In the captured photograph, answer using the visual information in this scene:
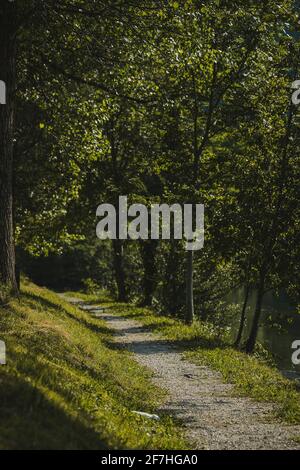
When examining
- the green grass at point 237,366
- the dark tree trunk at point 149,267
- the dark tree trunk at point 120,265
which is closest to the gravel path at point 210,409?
the green grass at point 237,366

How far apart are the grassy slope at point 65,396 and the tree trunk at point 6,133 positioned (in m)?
1.30

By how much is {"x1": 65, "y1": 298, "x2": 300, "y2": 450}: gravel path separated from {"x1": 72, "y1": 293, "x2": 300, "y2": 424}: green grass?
0.35m

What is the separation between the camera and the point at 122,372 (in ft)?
56.8

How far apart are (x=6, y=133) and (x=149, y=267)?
26.2 m

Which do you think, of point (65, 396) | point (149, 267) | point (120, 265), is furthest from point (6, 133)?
point (120, 265)

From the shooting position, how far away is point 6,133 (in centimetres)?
1827

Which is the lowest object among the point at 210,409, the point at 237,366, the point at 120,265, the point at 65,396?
the point at 237,366

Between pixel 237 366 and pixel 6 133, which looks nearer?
pixel 6 133

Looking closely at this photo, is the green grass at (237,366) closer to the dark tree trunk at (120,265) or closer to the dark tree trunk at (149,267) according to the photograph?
the dark tree trunk at (149,267)

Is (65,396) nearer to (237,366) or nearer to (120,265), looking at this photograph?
Result: (237,366)

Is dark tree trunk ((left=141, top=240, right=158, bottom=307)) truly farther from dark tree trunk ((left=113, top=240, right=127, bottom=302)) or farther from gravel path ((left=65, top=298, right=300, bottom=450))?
gravel path ((left=65, top=298, right=300, bottom=450))

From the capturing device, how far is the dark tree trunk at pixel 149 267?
43.1 metres

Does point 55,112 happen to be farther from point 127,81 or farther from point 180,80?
point 180,80
